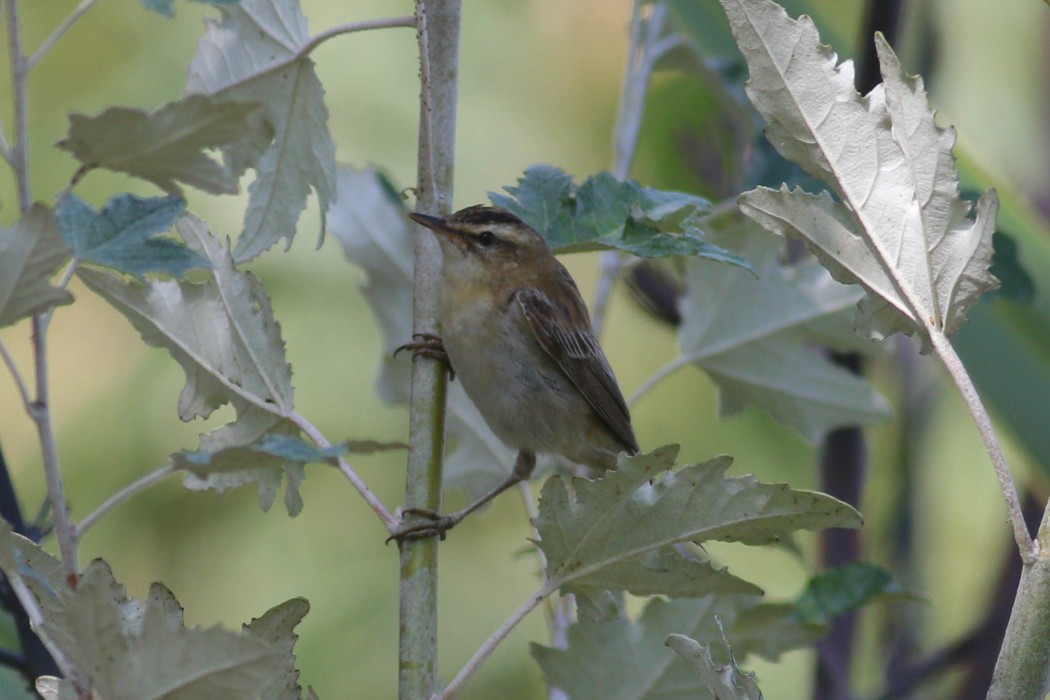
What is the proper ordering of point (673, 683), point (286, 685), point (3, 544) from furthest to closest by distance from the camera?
point (673, 683) < point (286, 685) < point (3, 544)

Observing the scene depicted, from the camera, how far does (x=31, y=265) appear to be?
87 centimetres

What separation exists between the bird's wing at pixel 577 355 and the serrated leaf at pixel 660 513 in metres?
1.26

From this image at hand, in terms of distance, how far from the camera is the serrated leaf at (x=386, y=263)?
2184 mm

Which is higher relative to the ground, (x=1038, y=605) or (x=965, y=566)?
(x=1038, y=605)

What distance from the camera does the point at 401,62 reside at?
3982mm

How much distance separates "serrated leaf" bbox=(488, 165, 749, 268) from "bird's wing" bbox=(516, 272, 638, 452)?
35.6 inches

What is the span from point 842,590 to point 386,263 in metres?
1.00

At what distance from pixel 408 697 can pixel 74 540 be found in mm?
387

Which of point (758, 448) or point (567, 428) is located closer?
point (567, 428)

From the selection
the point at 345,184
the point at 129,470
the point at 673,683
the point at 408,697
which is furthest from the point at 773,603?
the point at 129,470

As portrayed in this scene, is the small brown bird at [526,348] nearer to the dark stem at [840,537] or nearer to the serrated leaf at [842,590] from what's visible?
the dark stem at [840,537]

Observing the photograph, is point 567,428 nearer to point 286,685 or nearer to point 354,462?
point 354,462

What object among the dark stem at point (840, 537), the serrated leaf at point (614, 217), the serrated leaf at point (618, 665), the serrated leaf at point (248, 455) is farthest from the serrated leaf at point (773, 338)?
the serrated leaf at point (248, 455)

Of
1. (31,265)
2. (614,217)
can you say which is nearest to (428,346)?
(614,217)
